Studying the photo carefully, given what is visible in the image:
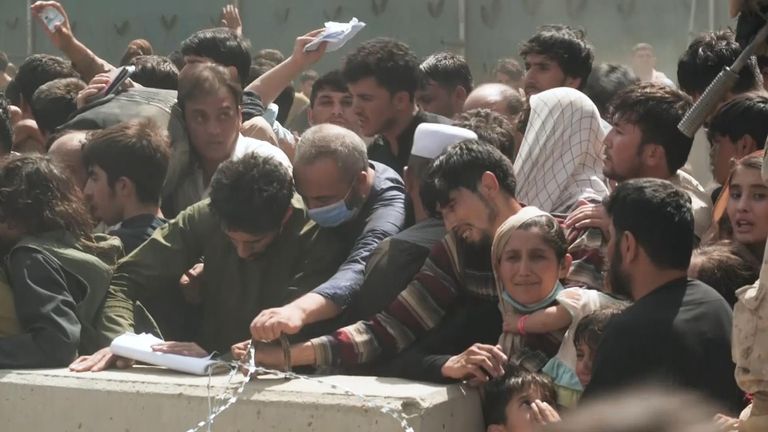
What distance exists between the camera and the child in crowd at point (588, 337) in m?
4.55

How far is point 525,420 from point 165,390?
123cm

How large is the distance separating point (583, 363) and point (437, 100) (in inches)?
130

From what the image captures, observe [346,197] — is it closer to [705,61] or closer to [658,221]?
[658,221]

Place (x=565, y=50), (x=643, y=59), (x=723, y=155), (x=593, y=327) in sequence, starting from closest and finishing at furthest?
(x=593, y=327)
(x=723, y=155)
(x=565, y=50)
(x=643, y=59)

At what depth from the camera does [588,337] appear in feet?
15.0

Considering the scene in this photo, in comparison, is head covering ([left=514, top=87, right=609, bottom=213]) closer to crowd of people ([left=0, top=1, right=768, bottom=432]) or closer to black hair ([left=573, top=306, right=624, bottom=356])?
crowd of people ([left=0, top=1, right=768, bottom=432])

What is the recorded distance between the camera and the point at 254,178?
17.4 ft

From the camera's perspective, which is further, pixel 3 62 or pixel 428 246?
pixel 3 62

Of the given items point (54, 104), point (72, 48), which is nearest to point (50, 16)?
point (72, 48)

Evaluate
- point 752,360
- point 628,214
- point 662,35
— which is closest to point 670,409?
point 752,360

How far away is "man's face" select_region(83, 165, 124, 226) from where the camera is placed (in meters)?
6.08

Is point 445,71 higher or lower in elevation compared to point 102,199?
higher

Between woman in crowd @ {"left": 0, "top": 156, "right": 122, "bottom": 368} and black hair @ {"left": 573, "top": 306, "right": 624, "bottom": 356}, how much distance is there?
184 cm

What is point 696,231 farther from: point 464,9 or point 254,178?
point 464,9
